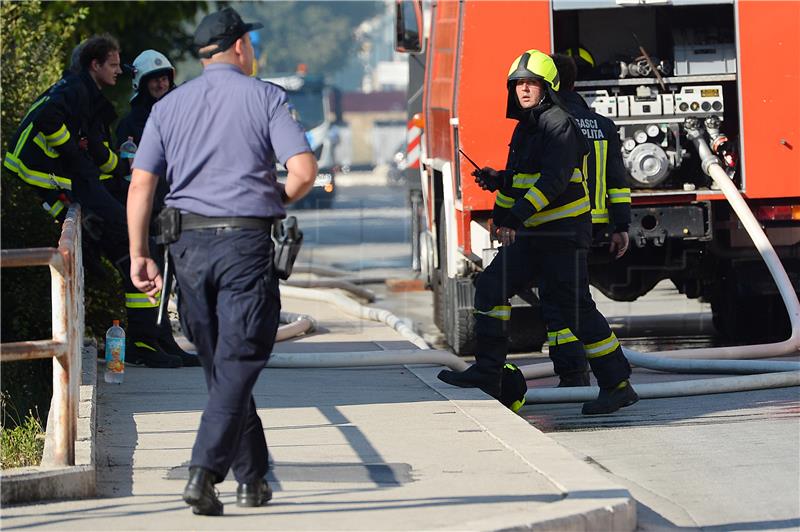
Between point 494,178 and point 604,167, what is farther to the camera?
point 604,167

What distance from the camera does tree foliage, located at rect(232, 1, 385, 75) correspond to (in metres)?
110

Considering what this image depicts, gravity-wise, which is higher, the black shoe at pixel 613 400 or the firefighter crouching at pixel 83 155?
the firefighter crouching at pixel 83 155

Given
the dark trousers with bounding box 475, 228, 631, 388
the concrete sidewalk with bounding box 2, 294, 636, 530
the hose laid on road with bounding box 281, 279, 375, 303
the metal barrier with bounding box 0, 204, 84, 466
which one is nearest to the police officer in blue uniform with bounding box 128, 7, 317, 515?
the concrete sidewalk with bounding box 2, 294, 636, 530

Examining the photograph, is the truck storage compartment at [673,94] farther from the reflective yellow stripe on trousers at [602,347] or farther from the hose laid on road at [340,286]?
the hose laid on road at [340,286]

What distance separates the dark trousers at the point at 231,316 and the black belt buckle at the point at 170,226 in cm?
5

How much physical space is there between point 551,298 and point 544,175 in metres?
0.64

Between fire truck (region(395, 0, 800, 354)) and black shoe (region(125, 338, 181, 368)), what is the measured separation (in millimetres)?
2091

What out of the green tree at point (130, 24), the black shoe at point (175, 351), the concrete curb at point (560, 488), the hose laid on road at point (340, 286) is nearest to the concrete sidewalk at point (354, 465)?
the concrete curb at point (560, 488)

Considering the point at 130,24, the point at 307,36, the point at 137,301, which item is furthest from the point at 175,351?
the point at 307,36

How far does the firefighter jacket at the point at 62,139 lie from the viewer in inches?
319

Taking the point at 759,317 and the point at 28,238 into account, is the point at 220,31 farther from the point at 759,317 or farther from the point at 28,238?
the point at 759,317

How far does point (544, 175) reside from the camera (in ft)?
23.6

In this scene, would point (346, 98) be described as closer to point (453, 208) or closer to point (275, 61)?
point (275, 61)

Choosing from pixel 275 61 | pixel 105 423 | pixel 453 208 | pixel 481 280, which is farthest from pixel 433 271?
pixel 275 61
